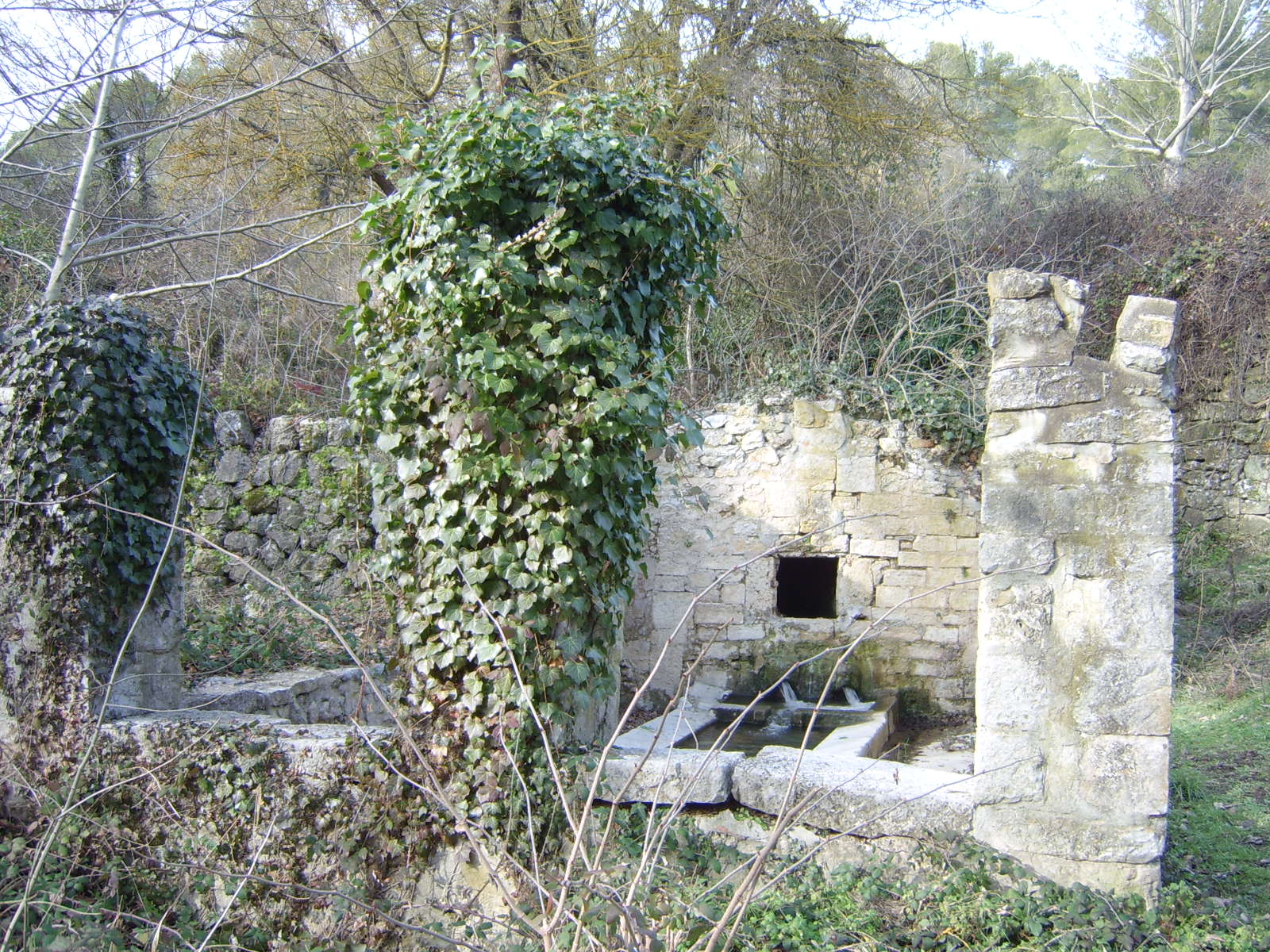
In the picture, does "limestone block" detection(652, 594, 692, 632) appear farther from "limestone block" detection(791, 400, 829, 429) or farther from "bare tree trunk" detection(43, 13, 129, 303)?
"bare tree trunk" detection(43, 13, 129, 303)

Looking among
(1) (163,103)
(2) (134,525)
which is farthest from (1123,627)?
(1) (163,103)

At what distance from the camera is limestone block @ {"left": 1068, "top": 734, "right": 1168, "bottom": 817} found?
3.02 meters

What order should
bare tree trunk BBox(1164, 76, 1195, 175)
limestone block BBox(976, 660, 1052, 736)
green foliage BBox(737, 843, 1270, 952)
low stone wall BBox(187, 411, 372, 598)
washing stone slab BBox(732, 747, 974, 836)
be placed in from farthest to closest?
bare tree trunk BBox(1164, 76, 1195, 175) < low stone wall BBox(187, 411, 372, 598) < washing stone slab BBox(732, 747, 974, 836) < limestone block BBox(976, 660, 1052, 736) < green foliage BBox(737, 843, 1270, 952)

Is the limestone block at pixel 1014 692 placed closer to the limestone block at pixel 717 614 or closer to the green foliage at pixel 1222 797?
the green foliage at pixel 1222 797

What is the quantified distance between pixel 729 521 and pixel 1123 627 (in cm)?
442

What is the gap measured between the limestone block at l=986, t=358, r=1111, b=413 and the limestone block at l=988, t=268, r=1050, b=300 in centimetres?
25

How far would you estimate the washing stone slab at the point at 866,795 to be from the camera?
3.25 metres

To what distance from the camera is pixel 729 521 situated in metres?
7.38

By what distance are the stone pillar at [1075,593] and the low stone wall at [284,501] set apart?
604cm

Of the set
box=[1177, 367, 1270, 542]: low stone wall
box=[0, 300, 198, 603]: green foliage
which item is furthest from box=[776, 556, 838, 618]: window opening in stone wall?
box=[0, 300, 198, 603]: green foliage

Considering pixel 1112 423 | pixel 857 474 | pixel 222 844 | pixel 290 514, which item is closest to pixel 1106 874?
pixel 1112 423

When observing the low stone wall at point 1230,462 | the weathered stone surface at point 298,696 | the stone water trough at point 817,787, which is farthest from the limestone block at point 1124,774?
the low stone wall at point 1230,462

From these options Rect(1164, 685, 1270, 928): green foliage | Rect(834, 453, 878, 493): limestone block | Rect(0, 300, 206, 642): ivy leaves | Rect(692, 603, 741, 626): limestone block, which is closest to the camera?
Rect(1164, 685, 1270, 928): green foliage

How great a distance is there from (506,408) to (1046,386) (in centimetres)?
194
